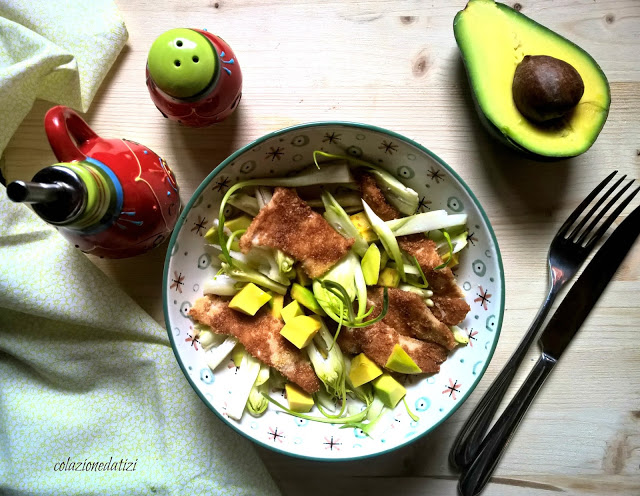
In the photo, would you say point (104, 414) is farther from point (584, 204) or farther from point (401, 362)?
point (584, 204)

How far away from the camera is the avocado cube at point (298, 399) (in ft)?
3.00

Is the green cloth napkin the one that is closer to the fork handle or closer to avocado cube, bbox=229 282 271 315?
avocado cube, bbox=229 282 271 315

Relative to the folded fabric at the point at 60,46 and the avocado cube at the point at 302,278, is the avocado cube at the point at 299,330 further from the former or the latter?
the folded fabric at the point at 60,46

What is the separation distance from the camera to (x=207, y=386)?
0.91 m

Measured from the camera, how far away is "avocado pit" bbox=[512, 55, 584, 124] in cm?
84

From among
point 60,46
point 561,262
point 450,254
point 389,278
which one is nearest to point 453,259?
point 450,254

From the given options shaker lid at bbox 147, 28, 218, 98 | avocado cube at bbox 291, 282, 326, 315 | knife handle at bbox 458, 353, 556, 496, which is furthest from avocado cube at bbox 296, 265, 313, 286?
knife handle at bbox 458, 353, 556, 496

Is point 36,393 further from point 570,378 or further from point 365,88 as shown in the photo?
point 570,378

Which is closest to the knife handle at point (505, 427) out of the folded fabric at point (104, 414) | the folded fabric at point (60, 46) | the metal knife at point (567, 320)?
the metal knife at point (567, 320)

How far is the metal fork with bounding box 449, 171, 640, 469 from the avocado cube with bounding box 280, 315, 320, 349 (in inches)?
15.1

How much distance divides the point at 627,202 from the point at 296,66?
682 mm

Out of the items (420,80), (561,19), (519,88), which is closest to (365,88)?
(420,80)

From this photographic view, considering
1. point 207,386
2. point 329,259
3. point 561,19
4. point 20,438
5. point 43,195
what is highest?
point 561,19

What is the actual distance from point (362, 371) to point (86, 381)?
21.1 inches
